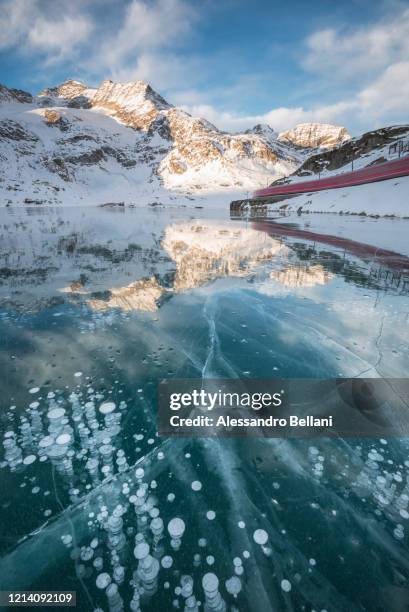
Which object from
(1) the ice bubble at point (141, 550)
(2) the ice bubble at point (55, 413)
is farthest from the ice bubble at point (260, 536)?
(2) the ice bubble at point (55, 413)

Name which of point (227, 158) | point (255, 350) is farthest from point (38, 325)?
point (227, 158)

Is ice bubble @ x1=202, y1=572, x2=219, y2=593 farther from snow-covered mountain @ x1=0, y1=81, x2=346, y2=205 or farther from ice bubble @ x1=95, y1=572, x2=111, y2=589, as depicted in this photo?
snow-covered mountain @ x1=0, y1=81, x2=346, y2=205

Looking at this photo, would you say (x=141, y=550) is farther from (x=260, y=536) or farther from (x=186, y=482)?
(x=260, y=536)

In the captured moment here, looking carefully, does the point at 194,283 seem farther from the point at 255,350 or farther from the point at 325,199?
the point at 325,199

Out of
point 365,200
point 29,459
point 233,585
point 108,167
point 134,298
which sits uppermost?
point 108,167

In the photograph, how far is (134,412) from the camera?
318cm

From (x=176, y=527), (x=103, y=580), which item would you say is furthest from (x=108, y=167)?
(x=103, y=580)

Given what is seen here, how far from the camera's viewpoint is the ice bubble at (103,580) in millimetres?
1758

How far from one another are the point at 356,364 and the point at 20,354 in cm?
485

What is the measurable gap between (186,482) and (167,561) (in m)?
0.60

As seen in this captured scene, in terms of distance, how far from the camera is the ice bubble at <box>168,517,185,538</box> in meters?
2.04

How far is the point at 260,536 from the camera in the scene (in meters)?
2.06

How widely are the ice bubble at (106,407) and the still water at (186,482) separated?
0.03 metres

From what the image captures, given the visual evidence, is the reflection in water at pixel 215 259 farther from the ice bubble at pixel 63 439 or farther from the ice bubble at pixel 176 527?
the ice bubble at pixel 176 527
